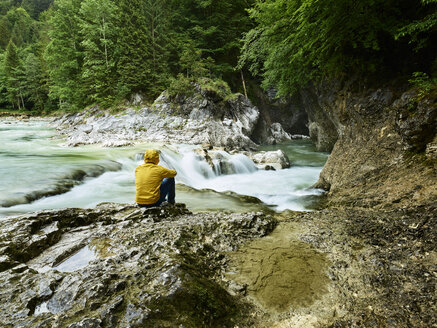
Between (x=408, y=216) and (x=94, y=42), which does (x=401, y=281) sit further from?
(x=94, y=42)

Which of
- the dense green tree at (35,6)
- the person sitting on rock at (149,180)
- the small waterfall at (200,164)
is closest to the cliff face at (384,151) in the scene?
the person sitting on rock at (149,180)

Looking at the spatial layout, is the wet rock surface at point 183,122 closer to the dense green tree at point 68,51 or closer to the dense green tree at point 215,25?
the dense green tree at point 215,25

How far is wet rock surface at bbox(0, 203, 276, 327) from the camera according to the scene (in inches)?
62.7

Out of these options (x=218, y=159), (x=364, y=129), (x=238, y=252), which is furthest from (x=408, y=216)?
(x=218, y=159)

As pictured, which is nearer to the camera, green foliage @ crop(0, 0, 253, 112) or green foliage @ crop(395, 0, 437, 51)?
green foliage @ crop(395, 0, 437, 51)

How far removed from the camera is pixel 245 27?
907 inches

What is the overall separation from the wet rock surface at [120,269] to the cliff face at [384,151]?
8.08 feet

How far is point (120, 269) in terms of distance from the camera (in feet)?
6.95

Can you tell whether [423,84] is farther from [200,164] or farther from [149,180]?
[200,164]

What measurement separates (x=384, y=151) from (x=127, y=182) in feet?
26.5

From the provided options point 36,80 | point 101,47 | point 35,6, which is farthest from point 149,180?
point 35,6

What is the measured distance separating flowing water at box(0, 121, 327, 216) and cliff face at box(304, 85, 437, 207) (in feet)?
4.44

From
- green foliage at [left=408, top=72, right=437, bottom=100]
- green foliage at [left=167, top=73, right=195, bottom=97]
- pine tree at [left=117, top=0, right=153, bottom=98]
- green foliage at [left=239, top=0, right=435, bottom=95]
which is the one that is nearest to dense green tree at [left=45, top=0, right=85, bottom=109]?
pine tree at [left=117, top=0, right=153, bottom=98]

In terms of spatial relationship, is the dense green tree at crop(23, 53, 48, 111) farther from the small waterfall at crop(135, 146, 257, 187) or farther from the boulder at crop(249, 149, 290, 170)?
the boulder at crop(249, 149, 290, 170)
